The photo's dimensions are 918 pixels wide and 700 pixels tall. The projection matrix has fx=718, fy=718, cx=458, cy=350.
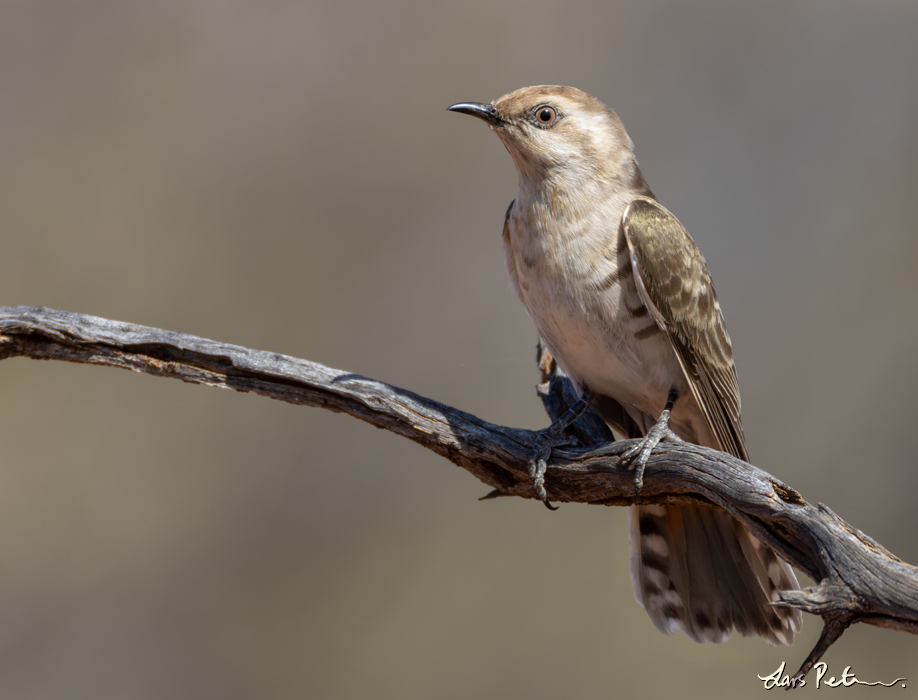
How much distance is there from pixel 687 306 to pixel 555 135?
767mm

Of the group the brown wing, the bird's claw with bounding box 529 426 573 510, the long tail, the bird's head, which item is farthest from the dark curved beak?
the long tail

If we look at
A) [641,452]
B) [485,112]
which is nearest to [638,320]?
[641,452]

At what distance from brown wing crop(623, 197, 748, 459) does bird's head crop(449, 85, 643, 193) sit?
0.20 meters

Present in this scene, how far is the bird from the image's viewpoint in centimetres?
243

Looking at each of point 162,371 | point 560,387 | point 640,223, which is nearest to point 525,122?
point 640,223

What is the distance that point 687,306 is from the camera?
247cm

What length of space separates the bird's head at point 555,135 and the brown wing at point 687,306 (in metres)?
0.20

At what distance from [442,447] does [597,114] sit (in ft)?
4.45

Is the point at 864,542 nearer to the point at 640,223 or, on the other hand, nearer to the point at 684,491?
the point at 684,491

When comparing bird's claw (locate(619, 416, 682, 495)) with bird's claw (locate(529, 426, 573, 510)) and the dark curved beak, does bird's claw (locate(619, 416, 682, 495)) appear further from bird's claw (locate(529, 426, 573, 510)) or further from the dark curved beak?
the dark curved beak

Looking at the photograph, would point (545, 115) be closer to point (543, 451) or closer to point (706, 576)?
point (543, 451)

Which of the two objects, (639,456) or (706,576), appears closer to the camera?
(639,456)

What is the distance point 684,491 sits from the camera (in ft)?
7.20

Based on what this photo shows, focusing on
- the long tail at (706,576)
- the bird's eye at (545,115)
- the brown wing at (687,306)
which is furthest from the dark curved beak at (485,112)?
the long tail at (706,576)
